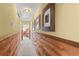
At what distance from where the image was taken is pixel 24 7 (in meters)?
1.75

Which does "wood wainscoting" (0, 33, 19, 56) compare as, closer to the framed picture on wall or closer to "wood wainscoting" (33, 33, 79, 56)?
"wood wainscoting" (33, 33, 79, 56)

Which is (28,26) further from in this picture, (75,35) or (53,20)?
(75,35)

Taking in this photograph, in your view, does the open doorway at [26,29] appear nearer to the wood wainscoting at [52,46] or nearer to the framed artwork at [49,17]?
the wood wainscoting at [52,46]

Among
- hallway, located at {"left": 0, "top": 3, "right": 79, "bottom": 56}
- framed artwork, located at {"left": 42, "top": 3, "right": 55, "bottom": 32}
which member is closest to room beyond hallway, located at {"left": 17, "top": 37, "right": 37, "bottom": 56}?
hallway, located at {"left": 0, "top": 3, "right": 79, "bottom": 56}

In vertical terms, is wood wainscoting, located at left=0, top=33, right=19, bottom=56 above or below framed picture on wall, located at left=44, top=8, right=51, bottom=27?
below

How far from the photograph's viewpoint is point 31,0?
1.73m

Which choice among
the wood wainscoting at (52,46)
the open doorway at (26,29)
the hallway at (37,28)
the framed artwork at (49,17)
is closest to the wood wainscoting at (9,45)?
the hallway at (37,28)

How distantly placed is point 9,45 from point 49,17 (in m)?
0.62

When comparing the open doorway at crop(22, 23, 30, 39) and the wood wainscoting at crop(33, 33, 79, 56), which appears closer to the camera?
the wood wainscoting at crop(33, 33, 79, 56)

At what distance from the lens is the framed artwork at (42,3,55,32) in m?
1.72

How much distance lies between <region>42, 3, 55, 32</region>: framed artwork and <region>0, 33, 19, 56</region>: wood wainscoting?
1.34 ft

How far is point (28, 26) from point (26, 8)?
24 cm

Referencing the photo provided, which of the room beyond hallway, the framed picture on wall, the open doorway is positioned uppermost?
the framed picture on wall

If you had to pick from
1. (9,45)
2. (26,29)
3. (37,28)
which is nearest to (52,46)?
(37,28)
